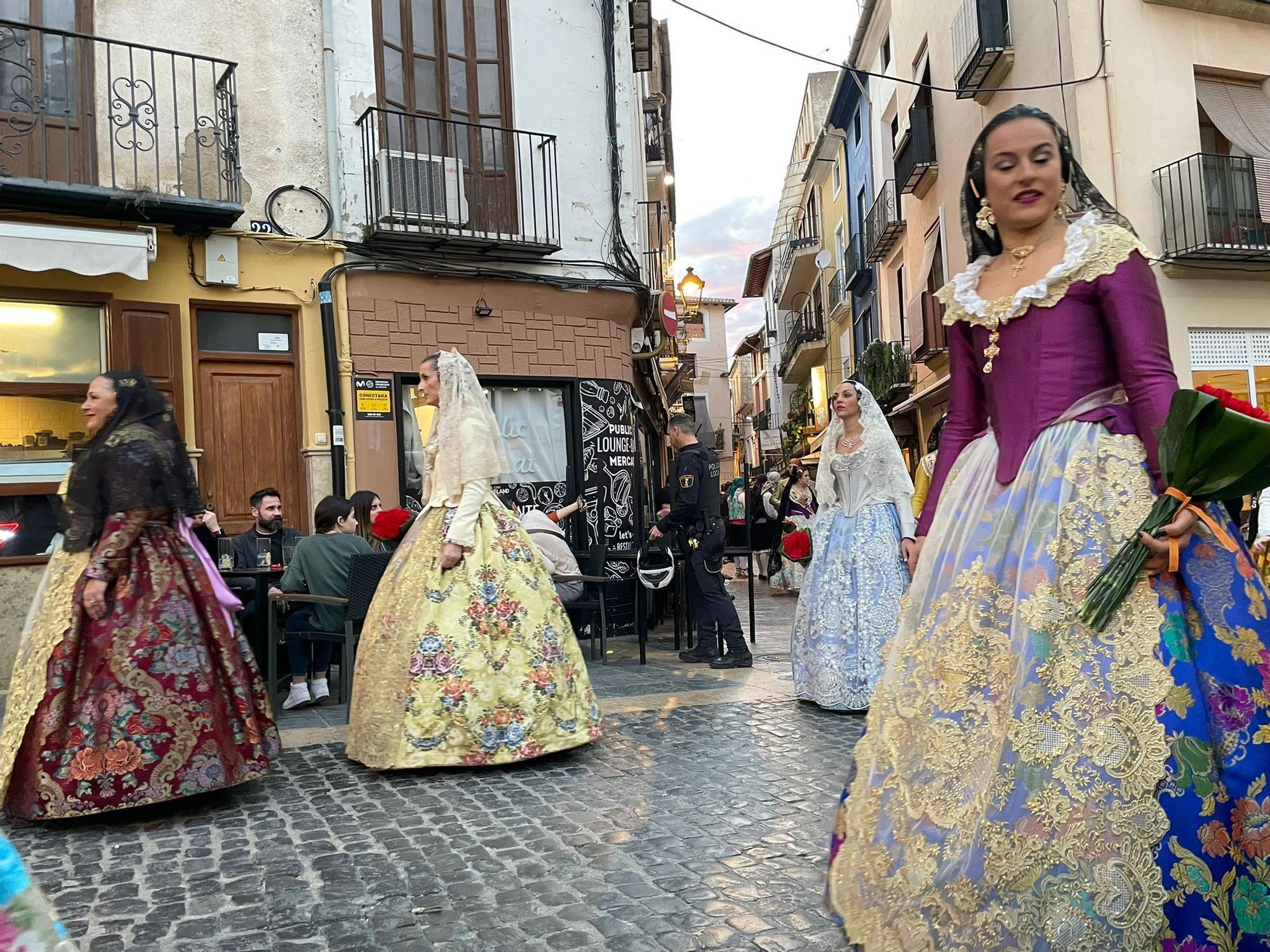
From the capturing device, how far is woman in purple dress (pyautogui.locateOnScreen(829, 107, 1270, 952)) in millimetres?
1882

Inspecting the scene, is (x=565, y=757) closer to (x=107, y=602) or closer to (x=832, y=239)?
(x=107, y=602)

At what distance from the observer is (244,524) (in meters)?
9.38

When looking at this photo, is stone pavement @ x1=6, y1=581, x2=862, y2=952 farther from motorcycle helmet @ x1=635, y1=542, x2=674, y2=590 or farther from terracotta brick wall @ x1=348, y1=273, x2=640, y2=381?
terracotta brick wall @ x1=348, y1=273, x2=640, y2=381

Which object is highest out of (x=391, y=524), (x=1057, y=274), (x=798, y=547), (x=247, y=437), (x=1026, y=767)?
(x=247, y=437)

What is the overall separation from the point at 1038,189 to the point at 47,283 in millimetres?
8457

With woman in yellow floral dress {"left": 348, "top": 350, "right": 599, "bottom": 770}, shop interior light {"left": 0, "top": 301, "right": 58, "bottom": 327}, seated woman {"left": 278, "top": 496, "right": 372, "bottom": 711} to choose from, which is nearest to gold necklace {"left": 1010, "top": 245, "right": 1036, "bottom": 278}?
woman in yellow floral dress {"left": 348, "top": 350, "right": 599, "bottom": 770}

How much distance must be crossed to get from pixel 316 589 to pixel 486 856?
145 inches

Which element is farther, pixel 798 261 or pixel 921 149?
pixel 798 261

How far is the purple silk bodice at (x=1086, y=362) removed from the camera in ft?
7.20

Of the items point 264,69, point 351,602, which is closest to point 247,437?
point 264,69

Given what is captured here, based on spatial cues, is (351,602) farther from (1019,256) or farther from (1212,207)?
(1212,207)

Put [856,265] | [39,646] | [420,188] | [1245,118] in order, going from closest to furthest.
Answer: [39,646], [420,188], [1245,118], [856,265]

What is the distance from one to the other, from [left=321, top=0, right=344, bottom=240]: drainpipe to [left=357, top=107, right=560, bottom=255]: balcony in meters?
0.25

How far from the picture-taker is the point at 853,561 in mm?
6301
